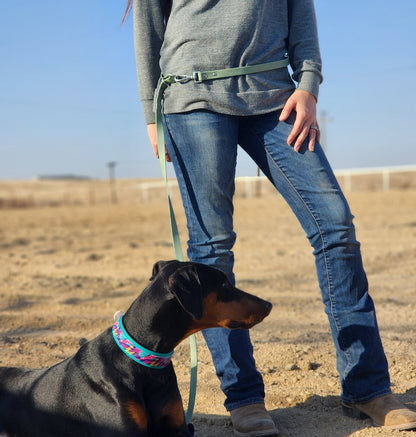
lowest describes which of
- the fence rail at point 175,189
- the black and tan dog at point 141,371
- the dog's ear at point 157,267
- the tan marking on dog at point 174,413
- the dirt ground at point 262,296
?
the fence rail at point 175,189

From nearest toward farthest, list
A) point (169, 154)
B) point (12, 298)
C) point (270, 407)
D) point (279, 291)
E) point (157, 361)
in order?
point (157, 361) < point (169, 154) < point (270, 407) < point (12, 298) < point (279, 291)

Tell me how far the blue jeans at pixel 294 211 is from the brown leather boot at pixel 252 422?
0.05 m

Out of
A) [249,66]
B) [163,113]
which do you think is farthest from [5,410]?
[249,66]

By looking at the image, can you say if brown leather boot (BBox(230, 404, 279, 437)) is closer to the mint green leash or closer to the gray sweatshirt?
the mint green leash

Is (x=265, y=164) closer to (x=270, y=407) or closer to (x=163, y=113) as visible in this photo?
(x=163, y=113)

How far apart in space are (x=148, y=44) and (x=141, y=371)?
1.69 meters

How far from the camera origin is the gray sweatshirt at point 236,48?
2.82 meters

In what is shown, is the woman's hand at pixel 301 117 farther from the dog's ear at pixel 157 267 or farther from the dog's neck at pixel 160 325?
the dog's neck at pixel 160 325

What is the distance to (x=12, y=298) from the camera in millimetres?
5914

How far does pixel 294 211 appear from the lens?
115 inches

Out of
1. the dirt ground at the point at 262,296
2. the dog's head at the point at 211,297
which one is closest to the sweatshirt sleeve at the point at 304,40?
the dog's head at the point at 211,297

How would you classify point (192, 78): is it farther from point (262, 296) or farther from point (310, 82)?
point (262, 296)

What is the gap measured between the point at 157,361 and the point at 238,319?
17.0 inches

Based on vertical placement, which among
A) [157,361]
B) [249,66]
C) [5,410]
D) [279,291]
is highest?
[249,66]
